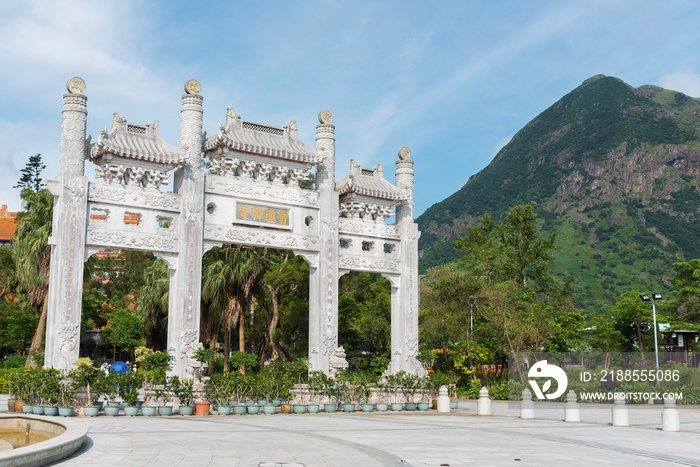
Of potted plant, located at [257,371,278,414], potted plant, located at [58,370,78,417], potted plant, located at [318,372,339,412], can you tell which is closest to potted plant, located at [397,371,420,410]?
potted plant, located at [318,372,339,412]

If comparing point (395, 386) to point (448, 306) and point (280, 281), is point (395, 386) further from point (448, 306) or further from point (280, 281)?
point (448, 306)

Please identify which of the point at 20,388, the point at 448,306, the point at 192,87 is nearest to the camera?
the point at 20,388

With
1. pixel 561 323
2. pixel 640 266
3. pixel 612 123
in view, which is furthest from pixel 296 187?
pixel 612 123

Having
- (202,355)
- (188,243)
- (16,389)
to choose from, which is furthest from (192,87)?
(16,389)

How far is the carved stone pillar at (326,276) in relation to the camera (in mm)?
18344

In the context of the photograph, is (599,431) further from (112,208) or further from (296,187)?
(112,208)

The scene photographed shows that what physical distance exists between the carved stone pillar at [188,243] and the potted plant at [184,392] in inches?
26.9

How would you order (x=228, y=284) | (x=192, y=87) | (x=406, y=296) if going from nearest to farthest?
(x=192, y=87)
(x=406, y=296)
(x=228, y=284)

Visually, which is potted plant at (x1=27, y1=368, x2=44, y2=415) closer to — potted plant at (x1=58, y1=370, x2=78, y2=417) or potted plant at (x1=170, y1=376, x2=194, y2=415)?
potted plant at (x1=58, y1=370, x2=78, y2=417)

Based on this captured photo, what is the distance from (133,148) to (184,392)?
584 cm

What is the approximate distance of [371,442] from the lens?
34.0 ft

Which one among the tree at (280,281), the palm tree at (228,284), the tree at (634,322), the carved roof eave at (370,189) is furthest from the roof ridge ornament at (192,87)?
the tree at (634,322)

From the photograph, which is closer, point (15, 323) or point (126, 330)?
point (15, 323)

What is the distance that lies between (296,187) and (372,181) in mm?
2714
